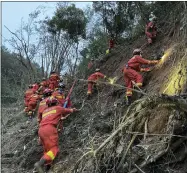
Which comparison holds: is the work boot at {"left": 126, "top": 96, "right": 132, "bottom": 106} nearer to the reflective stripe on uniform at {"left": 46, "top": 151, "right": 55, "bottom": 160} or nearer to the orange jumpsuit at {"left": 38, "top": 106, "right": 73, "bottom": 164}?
the orange jumpsuit at {"left": 38, "top": 106, "right": 73, "bottom": 164}

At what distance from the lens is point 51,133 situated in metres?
9.97

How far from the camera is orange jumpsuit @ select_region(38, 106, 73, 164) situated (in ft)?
32.1

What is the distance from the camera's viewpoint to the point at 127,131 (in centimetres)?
721

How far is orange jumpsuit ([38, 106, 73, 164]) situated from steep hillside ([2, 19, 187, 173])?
368mm

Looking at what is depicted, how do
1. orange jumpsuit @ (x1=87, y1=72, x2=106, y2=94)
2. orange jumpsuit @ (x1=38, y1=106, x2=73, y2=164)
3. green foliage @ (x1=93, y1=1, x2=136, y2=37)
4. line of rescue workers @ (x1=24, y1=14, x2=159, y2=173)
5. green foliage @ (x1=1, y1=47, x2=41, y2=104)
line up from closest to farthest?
orange jumpsuit @ (x1=38, y1=106, x2=73, y2=164), line of rescue workers @ (x1=24, y1=14, x2=159, y2=173), orange jumpsuit @ (x1=87, y1=72, x2=106, y2=94), green foliage @ (x1=93, y1=1, x2=136, y2=37), green foliage @ (x1=1, y1=47, x2=41, y2=104)

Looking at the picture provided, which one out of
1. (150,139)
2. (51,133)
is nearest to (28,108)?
(51,133)

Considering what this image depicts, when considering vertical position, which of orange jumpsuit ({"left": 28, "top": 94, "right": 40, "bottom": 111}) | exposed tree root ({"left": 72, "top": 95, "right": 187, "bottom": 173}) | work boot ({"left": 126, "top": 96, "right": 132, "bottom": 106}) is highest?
orange jumpsuit ({"left": 28, "top": 94, "right": 40, "bottom": 111})

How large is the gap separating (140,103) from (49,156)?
3.32 meters

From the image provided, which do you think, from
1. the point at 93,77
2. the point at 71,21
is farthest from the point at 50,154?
the point at 71,21

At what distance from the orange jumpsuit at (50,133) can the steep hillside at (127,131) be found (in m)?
0.37

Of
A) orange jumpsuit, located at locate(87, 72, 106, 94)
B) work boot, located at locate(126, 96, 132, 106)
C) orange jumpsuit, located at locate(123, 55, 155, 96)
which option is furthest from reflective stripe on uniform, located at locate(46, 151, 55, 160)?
orange jumpsuit, located at locate(87, 72, 106, 94)

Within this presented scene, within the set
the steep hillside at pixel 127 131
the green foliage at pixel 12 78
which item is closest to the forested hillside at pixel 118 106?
the steep hillside at pixel 127 131

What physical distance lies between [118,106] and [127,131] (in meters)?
4.51

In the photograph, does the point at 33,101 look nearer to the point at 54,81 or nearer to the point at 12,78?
the point at 54,81
